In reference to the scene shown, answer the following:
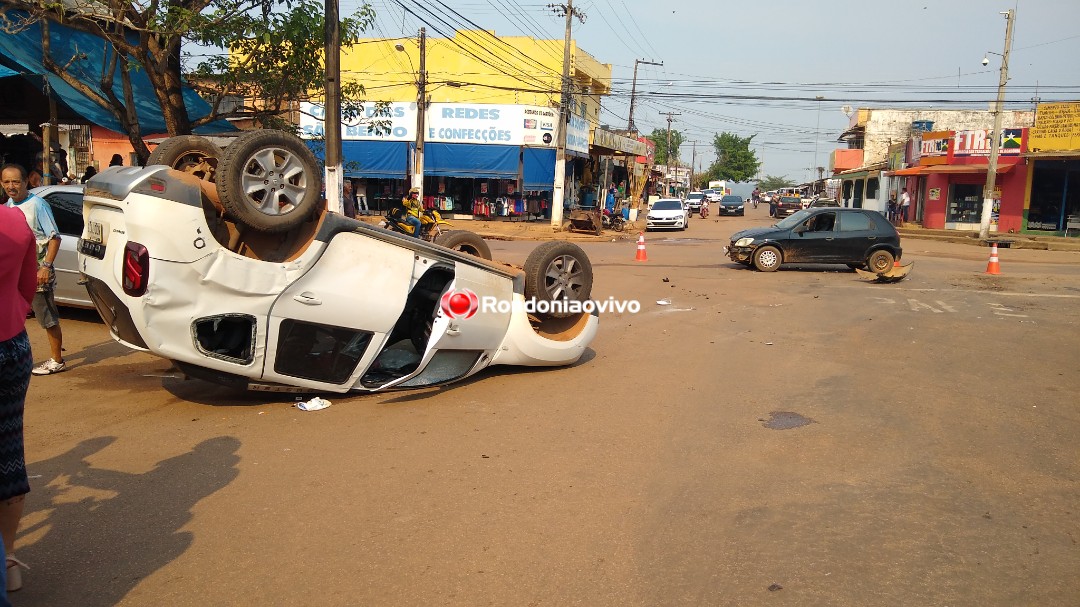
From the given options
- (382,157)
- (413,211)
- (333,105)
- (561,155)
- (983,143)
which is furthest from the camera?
(983,143)

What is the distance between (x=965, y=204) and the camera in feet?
126

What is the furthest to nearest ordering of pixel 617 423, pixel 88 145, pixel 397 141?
pixel 397 141 → pixel 88 145 → pixel 617 423

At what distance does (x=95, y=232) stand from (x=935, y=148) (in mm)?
41405

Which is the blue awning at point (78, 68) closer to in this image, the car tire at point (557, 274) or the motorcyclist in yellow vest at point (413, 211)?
the motorcyclist in yellow vest at point (413, 211)

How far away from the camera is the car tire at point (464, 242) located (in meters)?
8.26

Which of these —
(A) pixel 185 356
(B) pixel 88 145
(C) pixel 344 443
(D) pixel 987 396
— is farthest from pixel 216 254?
(B) pixel 88 145

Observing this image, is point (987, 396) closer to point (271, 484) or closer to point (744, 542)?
point (744, 542)

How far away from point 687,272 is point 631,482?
13566mm

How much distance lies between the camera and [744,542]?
4.20 meters

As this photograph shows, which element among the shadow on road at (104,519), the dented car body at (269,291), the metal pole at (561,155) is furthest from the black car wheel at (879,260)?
the metal pole at (561,155)

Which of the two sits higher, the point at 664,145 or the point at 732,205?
the point at 664,145

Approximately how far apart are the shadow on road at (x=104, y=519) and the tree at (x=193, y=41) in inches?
261

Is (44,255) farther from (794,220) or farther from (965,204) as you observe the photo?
(965,204)

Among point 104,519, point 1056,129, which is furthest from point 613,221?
point 104,519
